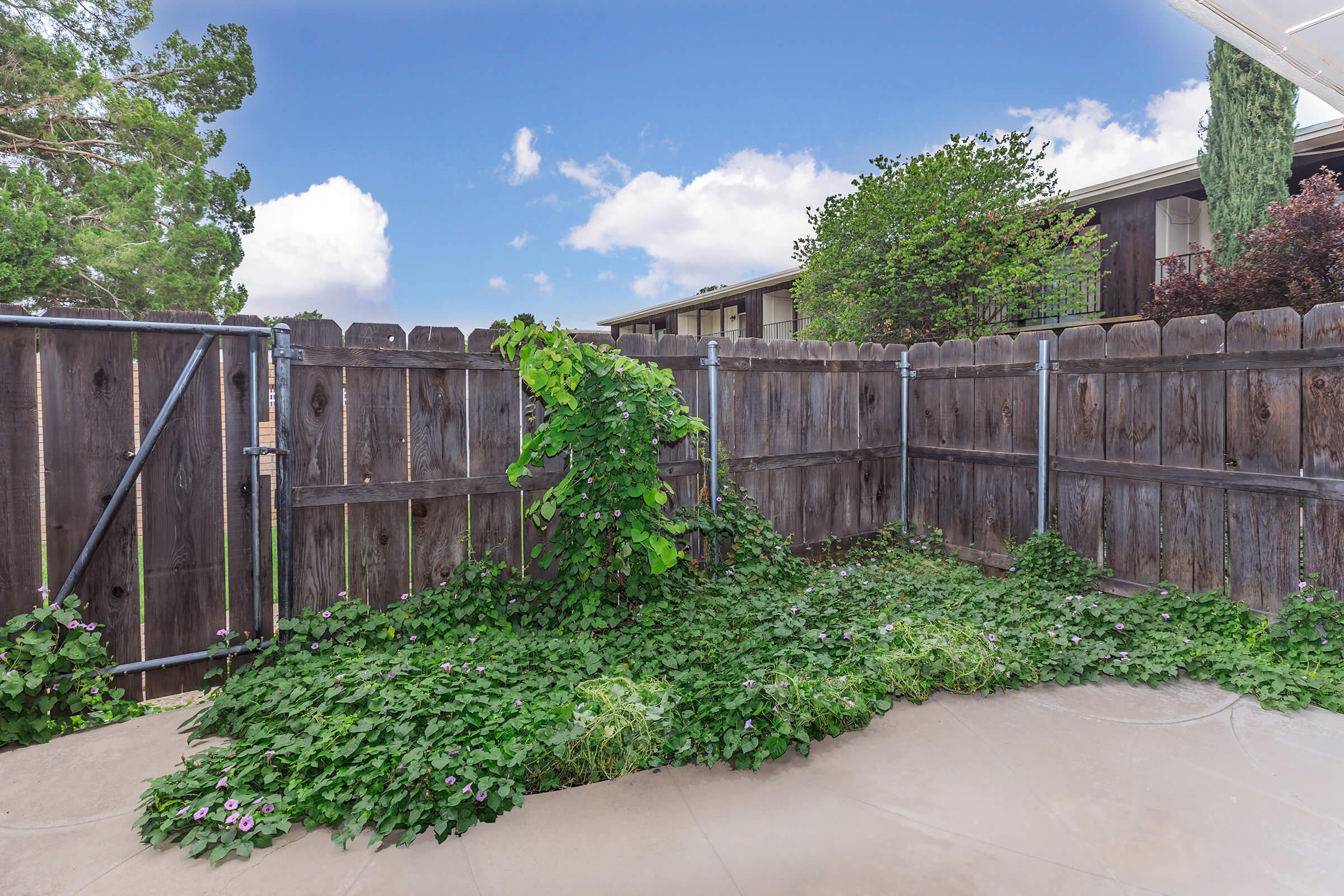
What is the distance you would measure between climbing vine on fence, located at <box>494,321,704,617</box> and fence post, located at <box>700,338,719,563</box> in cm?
99

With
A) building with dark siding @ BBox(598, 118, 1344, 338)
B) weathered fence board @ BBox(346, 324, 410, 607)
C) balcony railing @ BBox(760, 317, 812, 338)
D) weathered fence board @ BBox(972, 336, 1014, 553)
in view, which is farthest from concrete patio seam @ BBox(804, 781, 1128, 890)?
balcony railing @ BBox(760, 317, 812, 338)

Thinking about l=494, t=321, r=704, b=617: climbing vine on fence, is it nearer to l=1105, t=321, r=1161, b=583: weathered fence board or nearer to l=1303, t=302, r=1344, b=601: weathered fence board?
l=1105, t=321, r=1161, b=583: weathered fence board

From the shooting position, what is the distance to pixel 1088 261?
1005cm

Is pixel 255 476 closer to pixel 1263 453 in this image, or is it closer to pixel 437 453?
pixel 437 453

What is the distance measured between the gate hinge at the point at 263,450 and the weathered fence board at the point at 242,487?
0.10 ft

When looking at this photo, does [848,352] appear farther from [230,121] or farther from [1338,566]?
[230,121]

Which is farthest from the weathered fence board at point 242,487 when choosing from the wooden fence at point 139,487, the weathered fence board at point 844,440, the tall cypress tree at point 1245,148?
the tall cypress tree at point 1245,148

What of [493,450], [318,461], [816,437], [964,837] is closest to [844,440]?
[816,437]

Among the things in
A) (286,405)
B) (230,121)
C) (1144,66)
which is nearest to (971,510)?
(286,405)

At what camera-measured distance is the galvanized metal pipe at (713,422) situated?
4855 mm

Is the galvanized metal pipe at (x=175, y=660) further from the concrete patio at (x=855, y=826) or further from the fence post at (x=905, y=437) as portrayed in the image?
the fence post at (x=905, y=437)

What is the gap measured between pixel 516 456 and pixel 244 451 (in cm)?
143

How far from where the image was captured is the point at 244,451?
3.27 meters

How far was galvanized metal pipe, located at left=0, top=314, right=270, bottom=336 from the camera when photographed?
2.81 m
